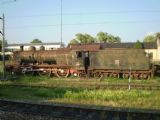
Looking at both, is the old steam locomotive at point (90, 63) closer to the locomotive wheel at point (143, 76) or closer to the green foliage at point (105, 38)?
the locomotive wheel at point (143, 76)

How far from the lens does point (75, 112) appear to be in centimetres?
1139

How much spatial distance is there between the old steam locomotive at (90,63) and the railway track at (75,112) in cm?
1569

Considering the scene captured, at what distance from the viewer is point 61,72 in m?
29.8

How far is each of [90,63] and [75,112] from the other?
56.2 ft

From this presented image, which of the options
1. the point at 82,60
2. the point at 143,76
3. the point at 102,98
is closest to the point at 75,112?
the point at 102,98

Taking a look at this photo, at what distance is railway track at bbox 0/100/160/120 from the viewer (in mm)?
10430

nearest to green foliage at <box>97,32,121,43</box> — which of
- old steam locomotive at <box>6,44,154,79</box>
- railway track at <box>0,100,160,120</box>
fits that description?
old steam locomotive at <box>6,44,154,79</box>

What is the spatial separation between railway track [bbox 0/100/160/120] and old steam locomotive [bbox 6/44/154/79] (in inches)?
618

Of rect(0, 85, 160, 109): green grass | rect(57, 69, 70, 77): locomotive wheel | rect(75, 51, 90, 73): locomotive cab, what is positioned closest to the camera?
rect(0, 85, 160, 109): green grass

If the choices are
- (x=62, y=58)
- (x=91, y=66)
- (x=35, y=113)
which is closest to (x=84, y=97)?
(x=35, y=113)

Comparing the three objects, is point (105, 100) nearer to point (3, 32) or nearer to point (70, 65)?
point (70, 65)

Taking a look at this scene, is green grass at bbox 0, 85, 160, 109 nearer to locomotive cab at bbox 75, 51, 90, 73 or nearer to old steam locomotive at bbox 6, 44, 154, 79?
old steam locomotive at bbox 6, 44, 154, 79

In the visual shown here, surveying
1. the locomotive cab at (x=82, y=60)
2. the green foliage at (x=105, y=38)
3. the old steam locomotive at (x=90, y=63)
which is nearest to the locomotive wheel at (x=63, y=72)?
the old steam locomotive at (x=90, y=63)

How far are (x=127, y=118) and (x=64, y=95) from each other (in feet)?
23.1
